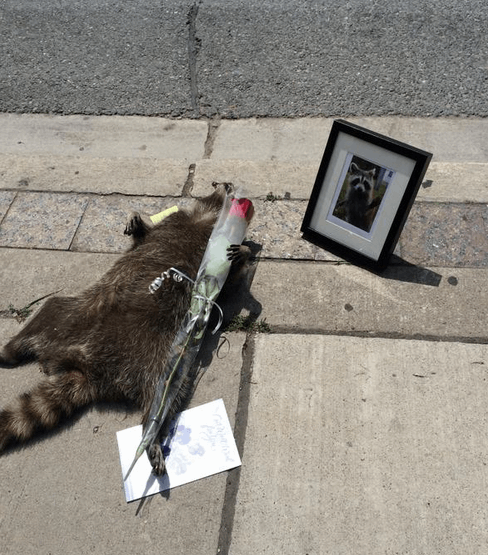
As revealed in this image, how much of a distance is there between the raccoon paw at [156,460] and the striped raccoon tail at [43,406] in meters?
0.51

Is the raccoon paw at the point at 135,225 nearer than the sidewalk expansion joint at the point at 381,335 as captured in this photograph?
No

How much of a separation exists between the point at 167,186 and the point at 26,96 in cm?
298

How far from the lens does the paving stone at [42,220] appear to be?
3812mm

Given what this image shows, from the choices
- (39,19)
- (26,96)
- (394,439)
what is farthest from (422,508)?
(39,19)

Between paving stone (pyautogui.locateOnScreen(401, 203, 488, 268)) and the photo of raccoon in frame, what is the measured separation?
439mm

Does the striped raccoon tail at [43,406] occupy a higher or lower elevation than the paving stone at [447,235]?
lower

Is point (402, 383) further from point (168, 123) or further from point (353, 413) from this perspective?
point (168, 123)

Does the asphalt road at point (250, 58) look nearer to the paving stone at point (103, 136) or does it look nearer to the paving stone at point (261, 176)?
the paving stone at point (103, 136)

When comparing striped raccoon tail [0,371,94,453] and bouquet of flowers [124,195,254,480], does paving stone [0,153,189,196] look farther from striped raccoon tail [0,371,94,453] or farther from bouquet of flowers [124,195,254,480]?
striped raccoon tail [0,371,94,453]

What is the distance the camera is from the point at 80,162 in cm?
454

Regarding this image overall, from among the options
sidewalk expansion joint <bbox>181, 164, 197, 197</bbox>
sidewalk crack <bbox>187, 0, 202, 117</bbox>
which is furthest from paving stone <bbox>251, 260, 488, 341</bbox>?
sidewalk crack <bbox>187, 0, 202, 117</bbox>

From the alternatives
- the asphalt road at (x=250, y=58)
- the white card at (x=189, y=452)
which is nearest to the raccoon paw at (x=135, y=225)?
the white card at (x=189, y=452)

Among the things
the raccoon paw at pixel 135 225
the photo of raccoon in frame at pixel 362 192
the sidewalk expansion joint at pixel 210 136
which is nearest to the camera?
the photo of raccoon in frame at pixel 362 192

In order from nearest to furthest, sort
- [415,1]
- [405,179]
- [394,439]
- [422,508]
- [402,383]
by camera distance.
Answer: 1. [422,508]
2. [394,439]
3. [402,383]
4. [405,179]
5. [415,1]
